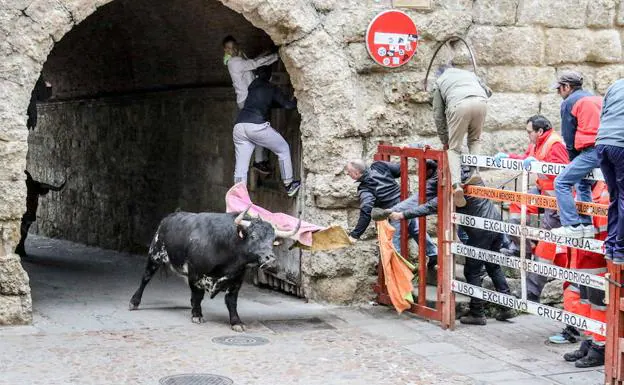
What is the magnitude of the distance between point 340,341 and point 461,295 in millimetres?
1720

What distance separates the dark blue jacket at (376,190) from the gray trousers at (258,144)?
1.19 m

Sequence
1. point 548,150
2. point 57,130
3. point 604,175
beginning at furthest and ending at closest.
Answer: point 57,130
point 548,150
point 604,175

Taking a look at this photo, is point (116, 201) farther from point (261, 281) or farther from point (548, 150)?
point (548, 150)

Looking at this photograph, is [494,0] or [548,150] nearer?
[548,150]

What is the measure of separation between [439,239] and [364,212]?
82 centimetres

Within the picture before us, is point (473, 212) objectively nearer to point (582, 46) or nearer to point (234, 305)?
point (234, 305)

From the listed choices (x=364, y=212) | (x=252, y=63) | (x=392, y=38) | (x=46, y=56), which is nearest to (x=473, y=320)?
(x=364, y=212)

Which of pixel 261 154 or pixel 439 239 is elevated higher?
pixel 261 154

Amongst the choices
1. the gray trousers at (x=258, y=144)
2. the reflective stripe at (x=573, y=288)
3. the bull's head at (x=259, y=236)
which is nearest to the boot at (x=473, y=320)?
the reflective stripe at (x=573, y=288)

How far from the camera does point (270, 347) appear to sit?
884 centimetres

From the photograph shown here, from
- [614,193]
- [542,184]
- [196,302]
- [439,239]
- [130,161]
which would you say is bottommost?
[196,302]

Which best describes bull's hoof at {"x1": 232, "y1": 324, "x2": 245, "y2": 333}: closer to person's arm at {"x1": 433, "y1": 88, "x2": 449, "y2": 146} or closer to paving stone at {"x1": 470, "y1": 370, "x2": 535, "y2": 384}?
paving stone at {"x1": 470, "y1": 370, "x2": 535, "y2": 384}

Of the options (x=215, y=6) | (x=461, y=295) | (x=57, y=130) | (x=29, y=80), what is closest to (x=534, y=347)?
(x=461, y=295)

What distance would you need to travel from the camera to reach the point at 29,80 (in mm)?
9422
